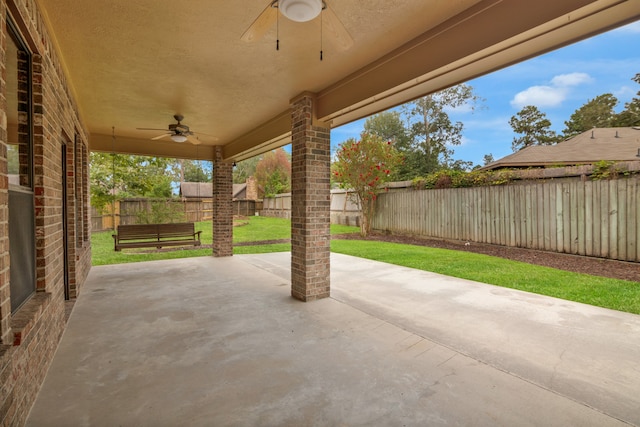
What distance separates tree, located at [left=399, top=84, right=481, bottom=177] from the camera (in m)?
19.7

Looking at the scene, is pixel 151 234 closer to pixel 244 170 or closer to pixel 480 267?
pixel 480 267

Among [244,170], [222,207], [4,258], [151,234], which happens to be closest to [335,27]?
[4,258]

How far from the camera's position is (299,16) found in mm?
1885

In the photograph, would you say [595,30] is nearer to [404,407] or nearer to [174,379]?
[404,407]

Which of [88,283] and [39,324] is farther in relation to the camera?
[88,283]

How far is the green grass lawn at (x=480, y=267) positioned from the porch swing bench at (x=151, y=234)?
47 cm

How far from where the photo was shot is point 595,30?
2.16 meters

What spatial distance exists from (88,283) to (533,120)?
72.9 ft

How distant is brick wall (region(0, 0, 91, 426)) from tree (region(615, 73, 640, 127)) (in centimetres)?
1699

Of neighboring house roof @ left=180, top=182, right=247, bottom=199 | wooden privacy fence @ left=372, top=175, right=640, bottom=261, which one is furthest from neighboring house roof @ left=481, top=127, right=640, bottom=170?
neighboring house roof @ left=180, top=182, right=247, bottom=199

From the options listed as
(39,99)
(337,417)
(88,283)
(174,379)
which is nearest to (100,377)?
(174,379)

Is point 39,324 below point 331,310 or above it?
above

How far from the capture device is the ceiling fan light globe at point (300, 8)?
179 cm

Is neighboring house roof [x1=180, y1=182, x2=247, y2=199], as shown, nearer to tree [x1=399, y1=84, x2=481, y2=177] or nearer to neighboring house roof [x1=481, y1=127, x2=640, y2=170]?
tree [x1=399, y1=84, x2=481, y2=177]
